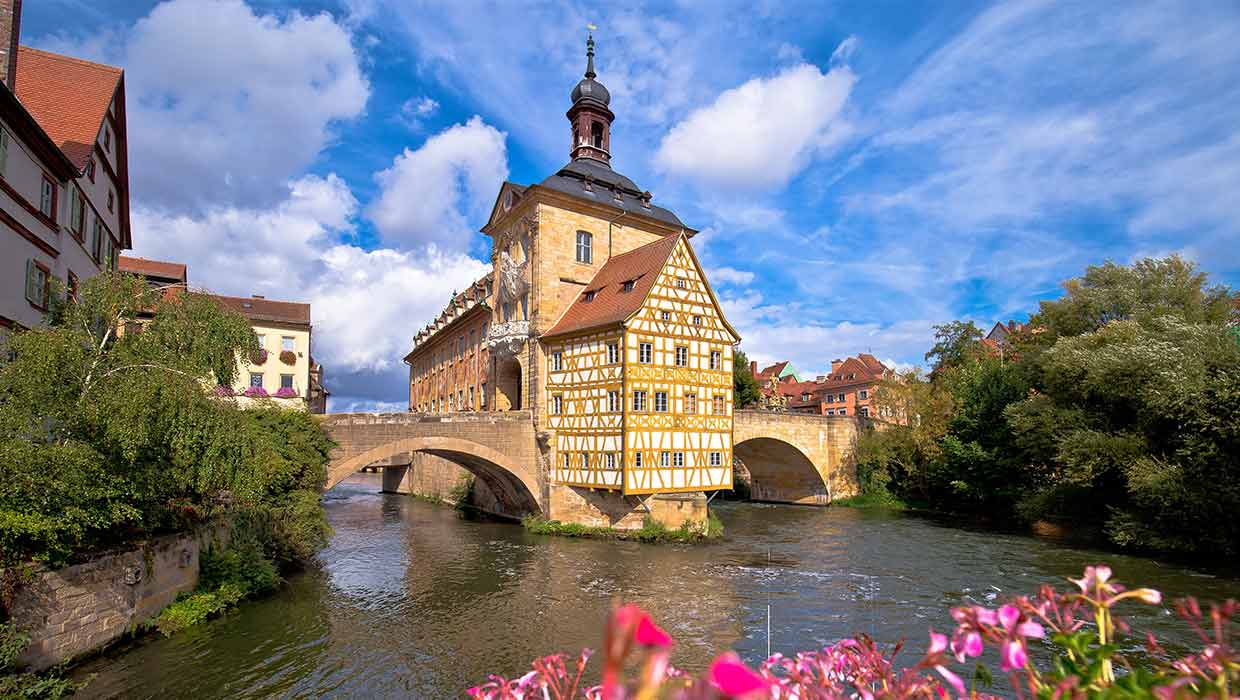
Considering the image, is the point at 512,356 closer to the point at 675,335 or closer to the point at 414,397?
the point at 675,335

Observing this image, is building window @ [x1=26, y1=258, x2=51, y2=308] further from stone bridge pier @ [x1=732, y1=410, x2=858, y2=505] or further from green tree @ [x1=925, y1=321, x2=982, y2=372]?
green tree @ [x1=925, y1=321, x2=982, y2=372]

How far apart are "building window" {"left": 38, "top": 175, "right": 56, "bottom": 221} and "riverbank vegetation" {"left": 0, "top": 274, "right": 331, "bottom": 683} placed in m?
3.05

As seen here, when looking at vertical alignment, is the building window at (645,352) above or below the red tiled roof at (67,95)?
below

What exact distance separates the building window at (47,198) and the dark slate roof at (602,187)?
14.2m

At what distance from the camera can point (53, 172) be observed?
1372 centimetres

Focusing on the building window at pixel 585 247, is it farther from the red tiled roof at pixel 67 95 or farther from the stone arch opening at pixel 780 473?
the red tiled roof at pixel 67 95

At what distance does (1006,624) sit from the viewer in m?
2.00

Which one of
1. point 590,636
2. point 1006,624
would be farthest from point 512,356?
point 1006,624

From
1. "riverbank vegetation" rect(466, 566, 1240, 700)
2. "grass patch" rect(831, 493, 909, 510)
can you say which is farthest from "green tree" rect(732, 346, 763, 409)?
"riverbank vegetation" rect(466, 566, 1240, 700)

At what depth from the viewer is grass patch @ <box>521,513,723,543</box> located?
21.0 m

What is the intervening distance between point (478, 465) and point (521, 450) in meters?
2.49

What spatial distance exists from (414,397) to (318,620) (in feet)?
143

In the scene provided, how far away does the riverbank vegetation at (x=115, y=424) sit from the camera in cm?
844

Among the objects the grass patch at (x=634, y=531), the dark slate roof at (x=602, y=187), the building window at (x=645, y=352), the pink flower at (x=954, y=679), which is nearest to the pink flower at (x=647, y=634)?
the pink flower at (x=954, y=679)
